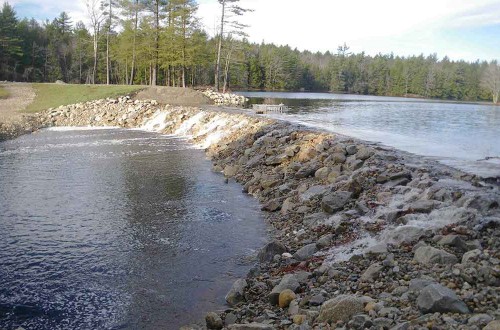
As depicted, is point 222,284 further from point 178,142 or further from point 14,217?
point 178,142

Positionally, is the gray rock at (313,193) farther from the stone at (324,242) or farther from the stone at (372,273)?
the stone at (372,273)

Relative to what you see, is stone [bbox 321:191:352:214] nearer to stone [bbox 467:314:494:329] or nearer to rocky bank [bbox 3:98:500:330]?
rocky bank [bbox 3:98:500:330]

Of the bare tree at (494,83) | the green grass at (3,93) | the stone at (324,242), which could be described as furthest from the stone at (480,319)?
the bare tree at (494,83)

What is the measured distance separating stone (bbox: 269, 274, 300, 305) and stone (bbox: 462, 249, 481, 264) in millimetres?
2904

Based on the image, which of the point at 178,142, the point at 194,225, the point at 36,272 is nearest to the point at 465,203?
the point at 194,225

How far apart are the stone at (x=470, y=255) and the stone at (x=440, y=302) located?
1480 millimetres

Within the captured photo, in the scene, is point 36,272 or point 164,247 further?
point 164,247

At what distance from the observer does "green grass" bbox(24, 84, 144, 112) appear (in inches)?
1591

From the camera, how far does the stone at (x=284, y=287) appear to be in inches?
292

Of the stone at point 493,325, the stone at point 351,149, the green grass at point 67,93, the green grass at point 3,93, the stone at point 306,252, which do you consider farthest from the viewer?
the green grass at point 3,93

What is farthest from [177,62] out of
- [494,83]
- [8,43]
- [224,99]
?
[494,83]

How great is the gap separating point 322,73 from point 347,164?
124 metres

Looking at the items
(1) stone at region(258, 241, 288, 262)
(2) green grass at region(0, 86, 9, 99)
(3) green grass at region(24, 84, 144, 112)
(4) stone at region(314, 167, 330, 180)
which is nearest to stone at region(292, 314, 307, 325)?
(1) stone at region(258, 241, 288, 262)

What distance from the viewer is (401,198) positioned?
11102 mm
